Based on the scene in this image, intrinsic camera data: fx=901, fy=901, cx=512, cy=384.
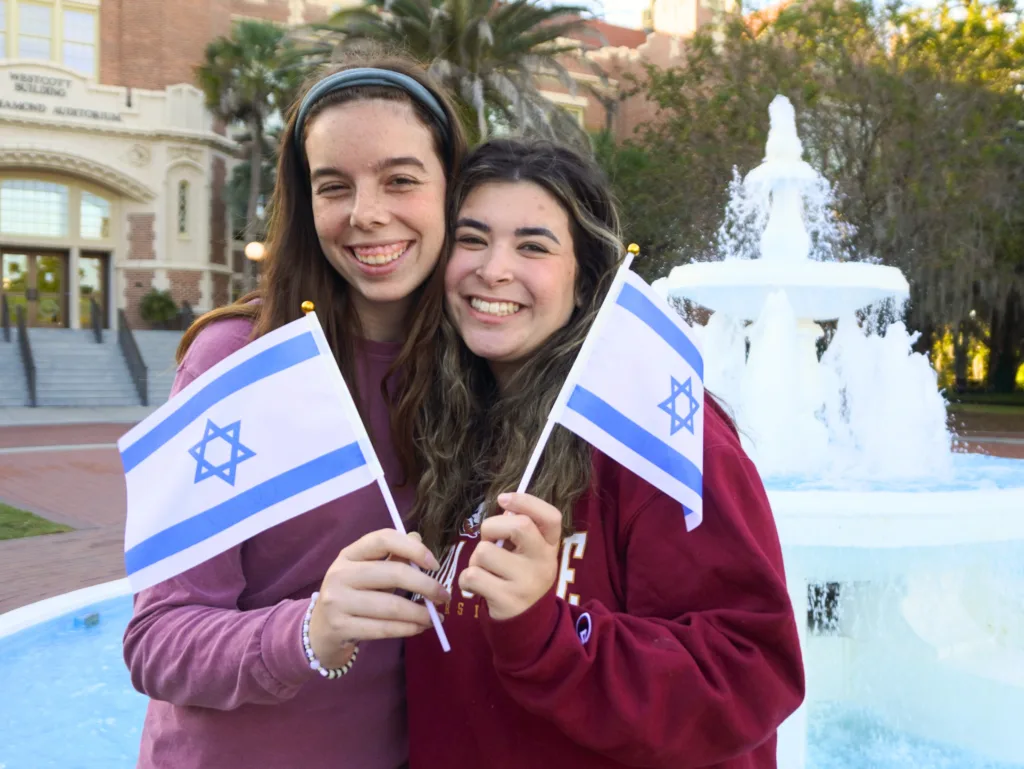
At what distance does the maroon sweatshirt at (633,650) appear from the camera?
4.80 ft

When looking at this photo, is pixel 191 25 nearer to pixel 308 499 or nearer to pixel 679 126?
pixel 679 126

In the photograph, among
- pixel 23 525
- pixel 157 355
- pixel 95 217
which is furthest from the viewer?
pixel 95 217

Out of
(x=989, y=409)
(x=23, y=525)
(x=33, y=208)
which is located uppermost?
(x=33, y=208)

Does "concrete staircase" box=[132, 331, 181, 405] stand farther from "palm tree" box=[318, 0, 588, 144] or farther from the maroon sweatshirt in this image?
the maroon sweatshirt

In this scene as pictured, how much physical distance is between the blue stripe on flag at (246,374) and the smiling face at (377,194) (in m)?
0.23

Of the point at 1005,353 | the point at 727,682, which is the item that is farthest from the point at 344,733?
the point at 1005,353

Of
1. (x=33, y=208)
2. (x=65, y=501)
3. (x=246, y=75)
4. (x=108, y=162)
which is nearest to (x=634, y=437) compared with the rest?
(x=65, y=501)

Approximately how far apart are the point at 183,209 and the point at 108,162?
2612mm

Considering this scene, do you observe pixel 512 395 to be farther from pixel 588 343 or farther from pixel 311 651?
pixel 311 651

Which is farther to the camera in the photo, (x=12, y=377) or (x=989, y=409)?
(x=989, y=409)

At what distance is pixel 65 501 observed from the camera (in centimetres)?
974

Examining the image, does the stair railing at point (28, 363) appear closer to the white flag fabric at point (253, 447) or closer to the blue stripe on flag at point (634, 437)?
the white flag fabric at point (253, 447)

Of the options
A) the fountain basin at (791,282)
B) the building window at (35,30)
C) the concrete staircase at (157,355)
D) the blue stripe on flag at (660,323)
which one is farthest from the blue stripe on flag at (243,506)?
the building window at (35,30)

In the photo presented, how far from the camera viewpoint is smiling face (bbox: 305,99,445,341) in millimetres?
1812
